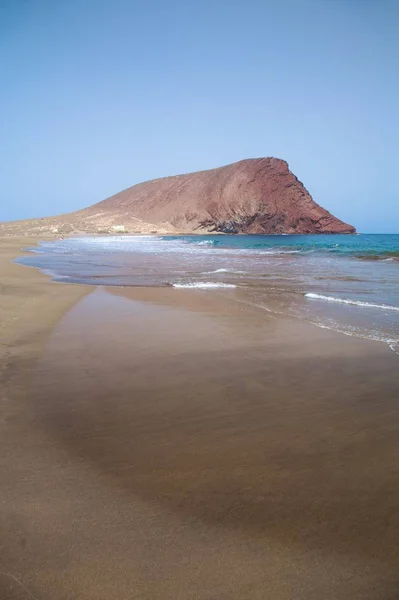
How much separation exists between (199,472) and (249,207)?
106m

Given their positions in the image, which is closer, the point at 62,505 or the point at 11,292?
the point at 62,505

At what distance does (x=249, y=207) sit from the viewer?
343 ft

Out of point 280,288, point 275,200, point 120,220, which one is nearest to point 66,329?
point 280,288

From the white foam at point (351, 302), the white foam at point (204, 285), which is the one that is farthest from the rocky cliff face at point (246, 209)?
the white foam at point (351, 302)

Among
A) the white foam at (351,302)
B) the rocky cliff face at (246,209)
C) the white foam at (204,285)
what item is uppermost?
the rocky cliff face at (246,209)

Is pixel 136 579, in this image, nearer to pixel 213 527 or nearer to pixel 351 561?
pixel 213 527

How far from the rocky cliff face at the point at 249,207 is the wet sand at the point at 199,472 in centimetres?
9540

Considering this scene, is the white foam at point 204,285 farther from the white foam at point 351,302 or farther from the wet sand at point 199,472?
the wet sand at point 199,472

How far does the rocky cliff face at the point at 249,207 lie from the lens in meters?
104

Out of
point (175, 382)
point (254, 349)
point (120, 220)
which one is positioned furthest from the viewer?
point (120, 220)

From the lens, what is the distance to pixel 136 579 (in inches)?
70.1

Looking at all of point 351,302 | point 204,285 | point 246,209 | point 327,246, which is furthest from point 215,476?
point 246,209

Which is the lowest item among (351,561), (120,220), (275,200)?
(351,561)

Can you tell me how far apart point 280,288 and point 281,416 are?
8.90 meters
